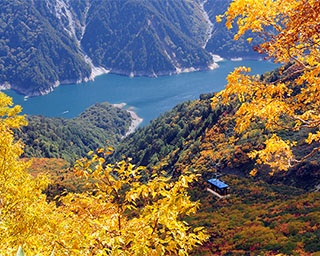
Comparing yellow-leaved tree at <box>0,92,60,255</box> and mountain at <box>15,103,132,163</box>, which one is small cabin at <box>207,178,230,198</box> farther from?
mountain at <box>15,103,132,163</box>

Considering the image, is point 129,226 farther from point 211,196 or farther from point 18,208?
point 211,196

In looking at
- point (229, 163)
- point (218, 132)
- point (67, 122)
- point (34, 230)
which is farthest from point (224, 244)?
point (67, 122)

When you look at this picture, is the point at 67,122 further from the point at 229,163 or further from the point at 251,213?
the point at 251,213

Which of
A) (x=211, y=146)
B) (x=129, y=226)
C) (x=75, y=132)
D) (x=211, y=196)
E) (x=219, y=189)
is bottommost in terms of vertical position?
(x=75, y=132)

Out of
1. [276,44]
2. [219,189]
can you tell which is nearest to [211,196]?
[219,189]

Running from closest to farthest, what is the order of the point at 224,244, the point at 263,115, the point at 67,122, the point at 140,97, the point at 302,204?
the point at 263,115, the point at 224,244, the point at 302,204, the point at 67,122, the point at 140,97

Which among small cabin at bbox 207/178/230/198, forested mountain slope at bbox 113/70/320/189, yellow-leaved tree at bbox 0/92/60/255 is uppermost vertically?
yellow-leaved tree at bbox 0/92/60/255

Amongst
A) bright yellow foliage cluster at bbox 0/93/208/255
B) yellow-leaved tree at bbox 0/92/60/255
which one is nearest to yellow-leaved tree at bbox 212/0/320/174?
bright yellow foliage cluster at bbox 0/93/208/255

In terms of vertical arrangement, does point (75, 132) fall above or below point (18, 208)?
below

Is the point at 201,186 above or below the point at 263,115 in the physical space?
below

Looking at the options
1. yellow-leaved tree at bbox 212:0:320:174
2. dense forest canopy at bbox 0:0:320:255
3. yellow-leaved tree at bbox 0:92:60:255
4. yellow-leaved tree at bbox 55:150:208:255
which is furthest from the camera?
yellow-leaved tree at bbox 0:92:60:255

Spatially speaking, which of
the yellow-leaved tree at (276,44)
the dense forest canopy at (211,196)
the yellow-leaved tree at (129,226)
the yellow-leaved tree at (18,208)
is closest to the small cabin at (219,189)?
the dense forest canopy at (211,196)
